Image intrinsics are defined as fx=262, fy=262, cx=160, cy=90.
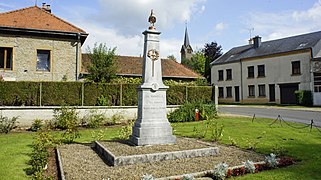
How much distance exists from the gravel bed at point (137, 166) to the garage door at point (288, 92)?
28108 mm

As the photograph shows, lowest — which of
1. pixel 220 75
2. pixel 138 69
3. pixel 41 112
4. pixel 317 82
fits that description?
pixel 41 112

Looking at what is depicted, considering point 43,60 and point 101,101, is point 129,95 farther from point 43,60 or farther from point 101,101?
point 43,60

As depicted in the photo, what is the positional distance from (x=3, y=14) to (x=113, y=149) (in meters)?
17.4

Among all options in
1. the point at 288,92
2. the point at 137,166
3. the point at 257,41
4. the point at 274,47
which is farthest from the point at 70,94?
the point at 257,41

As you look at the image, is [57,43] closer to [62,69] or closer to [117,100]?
[62,69]

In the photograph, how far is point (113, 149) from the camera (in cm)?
767

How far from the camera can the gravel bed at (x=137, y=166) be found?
5812 mm

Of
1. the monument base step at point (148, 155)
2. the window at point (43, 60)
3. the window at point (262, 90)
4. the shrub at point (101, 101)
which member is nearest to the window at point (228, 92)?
the window at point (262, 90)

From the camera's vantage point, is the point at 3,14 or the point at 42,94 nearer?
the point at 42,94

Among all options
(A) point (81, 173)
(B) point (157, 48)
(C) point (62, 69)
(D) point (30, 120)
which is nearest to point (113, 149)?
(A) point (81, 173)

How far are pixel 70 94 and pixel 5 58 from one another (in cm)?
673

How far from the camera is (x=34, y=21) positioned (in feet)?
64.7

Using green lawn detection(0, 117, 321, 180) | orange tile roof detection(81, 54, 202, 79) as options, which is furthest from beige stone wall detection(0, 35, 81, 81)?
green lawn detection(0, 117, 321, 180)

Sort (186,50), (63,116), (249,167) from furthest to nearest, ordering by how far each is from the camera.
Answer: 1. (186,50)
2. (63,116)
3. (249,167)
